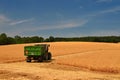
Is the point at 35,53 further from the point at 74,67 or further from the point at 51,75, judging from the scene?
the point at 51,75

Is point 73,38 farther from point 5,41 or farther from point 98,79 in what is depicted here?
point 98,79

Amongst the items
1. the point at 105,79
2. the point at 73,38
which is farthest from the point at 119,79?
the point at 73,38

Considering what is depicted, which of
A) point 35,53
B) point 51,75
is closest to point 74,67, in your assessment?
point 51,75

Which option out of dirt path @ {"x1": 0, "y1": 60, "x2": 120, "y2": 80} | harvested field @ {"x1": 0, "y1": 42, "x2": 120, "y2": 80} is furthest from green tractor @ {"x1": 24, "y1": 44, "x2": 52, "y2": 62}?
dirt path @ {"x1": 0, "y1": 60, "x2": 120, "y2": 80}

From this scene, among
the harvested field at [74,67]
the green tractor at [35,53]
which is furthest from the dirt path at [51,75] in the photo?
the green tractor at [35,53]

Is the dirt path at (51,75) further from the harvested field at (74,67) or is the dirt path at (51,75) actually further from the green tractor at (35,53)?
the green tractor at (35,53)

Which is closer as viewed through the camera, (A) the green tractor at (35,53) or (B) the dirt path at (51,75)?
(B) the dirt path at (51,75)

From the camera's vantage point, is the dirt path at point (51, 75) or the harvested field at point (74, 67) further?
the harvested field at point (74, 67)

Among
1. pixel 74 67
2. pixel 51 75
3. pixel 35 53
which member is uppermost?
pixel 35 53

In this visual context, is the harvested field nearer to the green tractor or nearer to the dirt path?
the dirt path

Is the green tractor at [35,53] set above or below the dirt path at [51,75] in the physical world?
above

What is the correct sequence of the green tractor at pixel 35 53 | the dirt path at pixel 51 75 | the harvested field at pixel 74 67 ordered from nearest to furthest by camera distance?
the dirt path at pixel 51 75
the harvested field at pixel 74 67
the green tractor at pixel 35 53

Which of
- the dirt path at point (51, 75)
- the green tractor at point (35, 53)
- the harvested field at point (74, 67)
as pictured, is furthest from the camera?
the green tractor at point (35, 53)

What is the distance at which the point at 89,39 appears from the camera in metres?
120
